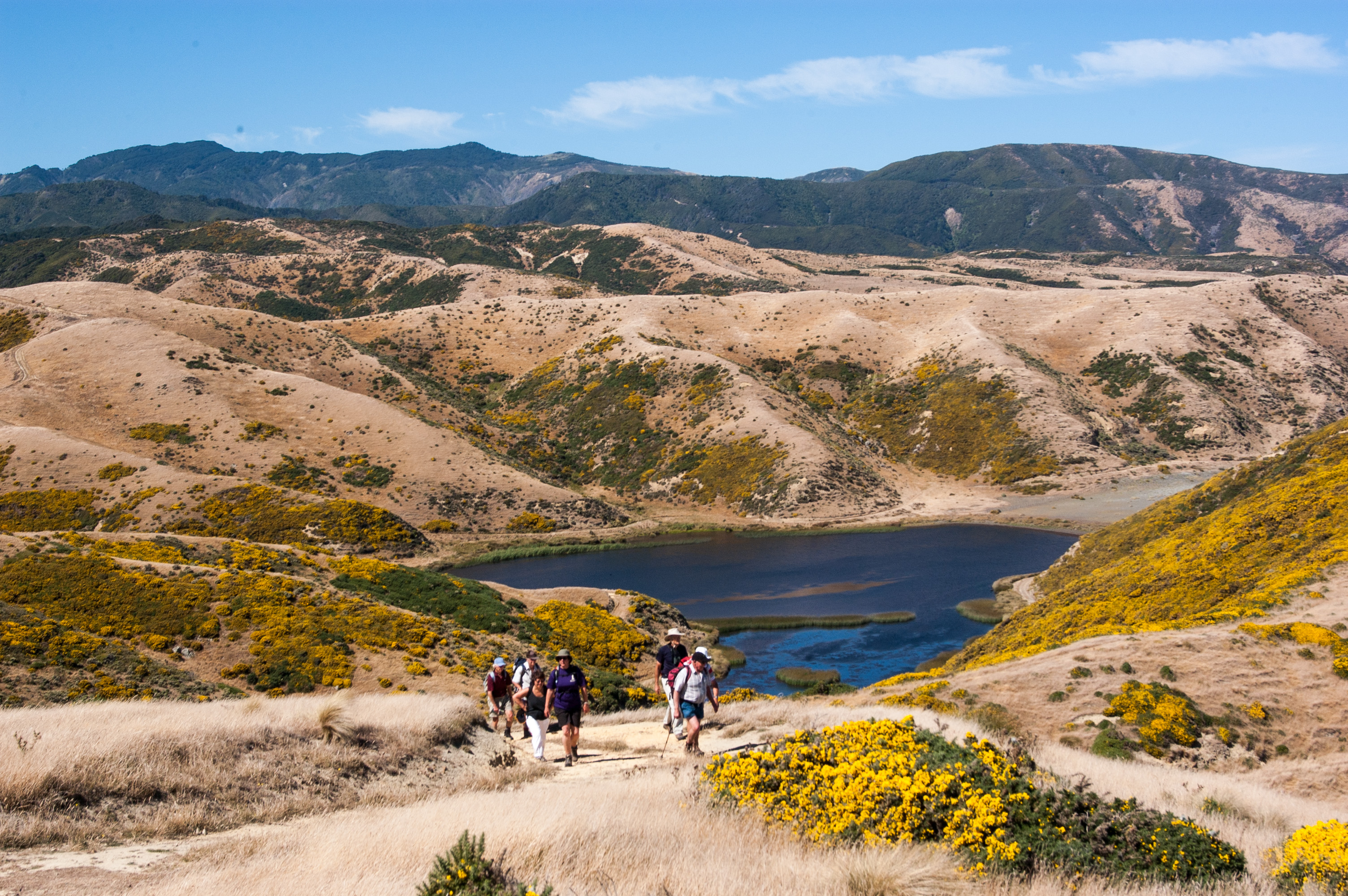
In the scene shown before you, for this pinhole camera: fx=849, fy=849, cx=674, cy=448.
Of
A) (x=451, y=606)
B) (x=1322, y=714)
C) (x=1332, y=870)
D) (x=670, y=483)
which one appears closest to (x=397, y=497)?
(x=670, y=483)

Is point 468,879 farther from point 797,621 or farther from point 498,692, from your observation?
point 797,621

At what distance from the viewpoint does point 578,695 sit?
1677cm

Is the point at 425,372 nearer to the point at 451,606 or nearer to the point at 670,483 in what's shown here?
the point at 670,483

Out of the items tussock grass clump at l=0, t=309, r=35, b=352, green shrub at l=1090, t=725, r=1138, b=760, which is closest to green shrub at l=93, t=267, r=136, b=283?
tussock grass clump at l=0, t=309, r=35, b=352

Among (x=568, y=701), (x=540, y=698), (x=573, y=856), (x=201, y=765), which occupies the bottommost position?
(x=540, y=698)

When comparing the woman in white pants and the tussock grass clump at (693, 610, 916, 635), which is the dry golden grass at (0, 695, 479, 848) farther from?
the tussock grass clump at (693, 610, 916, 635)

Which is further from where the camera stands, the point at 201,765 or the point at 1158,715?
the point at 1158,715

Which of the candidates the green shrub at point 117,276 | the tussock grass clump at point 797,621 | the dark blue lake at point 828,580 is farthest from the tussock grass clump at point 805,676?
the green shrub at point 117,276

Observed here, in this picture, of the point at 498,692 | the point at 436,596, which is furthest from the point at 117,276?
the point at 498,692

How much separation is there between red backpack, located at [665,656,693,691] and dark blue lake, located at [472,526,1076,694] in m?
18.0

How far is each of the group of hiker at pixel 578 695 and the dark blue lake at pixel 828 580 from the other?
17.4m

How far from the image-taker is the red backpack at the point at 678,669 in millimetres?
16578

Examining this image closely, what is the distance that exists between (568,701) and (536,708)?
1.26 m

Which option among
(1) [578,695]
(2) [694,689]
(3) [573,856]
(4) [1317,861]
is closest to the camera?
(3) [573,856]
